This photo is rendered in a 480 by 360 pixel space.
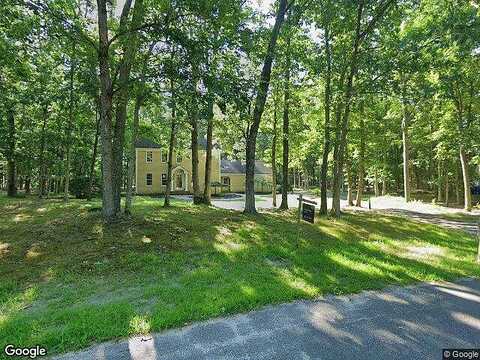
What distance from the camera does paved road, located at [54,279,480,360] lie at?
385 centimetres

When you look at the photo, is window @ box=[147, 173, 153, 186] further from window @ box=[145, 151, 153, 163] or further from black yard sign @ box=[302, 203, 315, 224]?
black yard sign @ box=[302, 203, 315, 224]

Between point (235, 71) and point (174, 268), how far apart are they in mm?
6781

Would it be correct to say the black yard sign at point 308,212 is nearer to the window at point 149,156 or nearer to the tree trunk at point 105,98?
the tree trunk at point 105,98

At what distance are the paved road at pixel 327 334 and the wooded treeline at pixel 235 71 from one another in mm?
5814

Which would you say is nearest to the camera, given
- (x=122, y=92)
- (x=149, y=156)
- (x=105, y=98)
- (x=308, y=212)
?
(x=308, y=212)

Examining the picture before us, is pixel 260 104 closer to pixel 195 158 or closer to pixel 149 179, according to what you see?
pixel 195 158

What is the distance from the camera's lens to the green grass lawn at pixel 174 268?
4.70 m

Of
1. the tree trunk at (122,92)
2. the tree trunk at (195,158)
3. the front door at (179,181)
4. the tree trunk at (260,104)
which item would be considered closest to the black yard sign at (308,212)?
the tree trunk at (260,104)

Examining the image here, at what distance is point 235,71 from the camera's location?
1105cm

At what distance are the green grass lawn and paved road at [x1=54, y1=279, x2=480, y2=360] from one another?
0.35 meters

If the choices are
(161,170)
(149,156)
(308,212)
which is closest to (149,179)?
(161,170)

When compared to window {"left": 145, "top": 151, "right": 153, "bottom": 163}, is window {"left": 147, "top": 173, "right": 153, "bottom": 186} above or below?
below

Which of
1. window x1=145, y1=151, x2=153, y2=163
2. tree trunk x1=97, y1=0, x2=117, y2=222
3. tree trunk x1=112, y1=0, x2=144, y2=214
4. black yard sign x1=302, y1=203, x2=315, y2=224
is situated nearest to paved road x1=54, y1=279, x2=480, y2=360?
black yard sign x1=302, y1=203, x2=315, y2=224

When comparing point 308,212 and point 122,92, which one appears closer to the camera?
point 308,212
